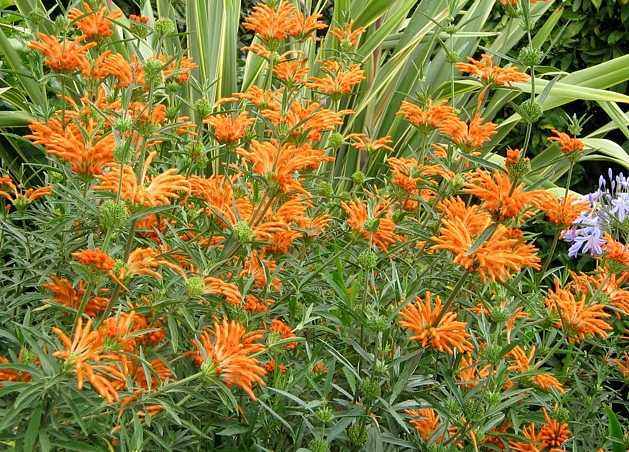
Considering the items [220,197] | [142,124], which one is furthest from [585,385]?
[142,124]

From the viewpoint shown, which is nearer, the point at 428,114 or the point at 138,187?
the point at 138,187

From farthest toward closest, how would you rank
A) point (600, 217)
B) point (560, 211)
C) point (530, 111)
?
point (600, 217), point (560, 211), point (530, 111)

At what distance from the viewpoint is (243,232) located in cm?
115

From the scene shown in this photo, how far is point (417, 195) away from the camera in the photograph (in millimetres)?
1632

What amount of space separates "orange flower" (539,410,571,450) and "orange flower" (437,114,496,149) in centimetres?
48

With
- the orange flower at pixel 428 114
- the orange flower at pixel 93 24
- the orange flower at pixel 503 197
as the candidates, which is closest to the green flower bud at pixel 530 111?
the orange flower at pixel 503 197

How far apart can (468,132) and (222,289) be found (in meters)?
0.63

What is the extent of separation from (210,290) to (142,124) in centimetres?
25

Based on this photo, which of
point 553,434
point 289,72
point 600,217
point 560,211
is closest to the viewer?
point 553,434

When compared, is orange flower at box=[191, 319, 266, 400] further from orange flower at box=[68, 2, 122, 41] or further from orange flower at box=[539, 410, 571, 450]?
orange flower at box=[68, 2, 122, 41]

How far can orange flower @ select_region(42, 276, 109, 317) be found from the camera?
1155 millimetres

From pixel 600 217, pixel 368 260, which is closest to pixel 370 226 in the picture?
pixel 368 260

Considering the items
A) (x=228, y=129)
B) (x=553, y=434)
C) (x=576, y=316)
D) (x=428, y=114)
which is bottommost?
(x=553, y=434)

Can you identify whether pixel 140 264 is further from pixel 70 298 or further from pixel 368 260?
pixel 368 260
